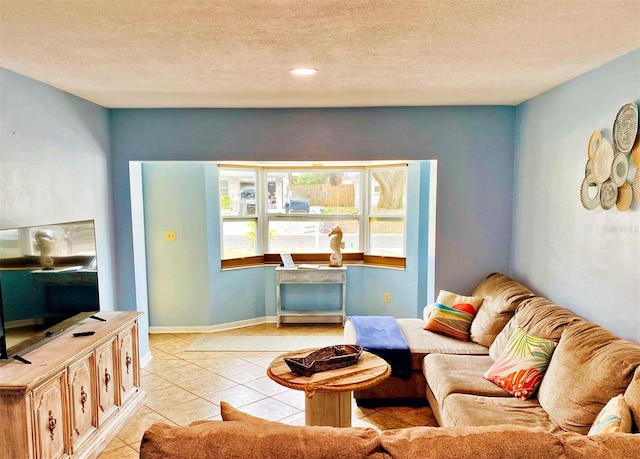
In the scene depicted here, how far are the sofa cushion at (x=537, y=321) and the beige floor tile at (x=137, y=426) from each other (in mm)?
2422

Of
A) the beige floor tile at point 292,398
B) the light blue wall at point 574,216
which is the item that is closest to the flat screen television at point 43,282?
the beige floor tile at point 292,398

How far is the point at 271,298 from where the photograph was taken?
5.56m

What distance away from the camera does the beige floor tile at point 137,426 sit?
292 cm

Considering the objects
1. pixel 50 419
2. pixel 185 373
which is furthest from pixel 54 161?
pixel 185 373

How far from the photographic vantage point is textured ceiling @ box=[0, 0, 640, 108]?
1761 mm

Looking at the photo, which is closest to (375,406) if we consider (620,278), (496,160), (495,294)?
(495,294)

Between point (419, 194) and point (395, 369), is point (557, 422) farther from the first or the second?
point (419, 194)

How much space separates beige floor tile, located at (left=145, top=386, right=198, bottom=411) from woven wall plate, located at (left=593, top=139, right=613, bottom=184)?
3.28 metres

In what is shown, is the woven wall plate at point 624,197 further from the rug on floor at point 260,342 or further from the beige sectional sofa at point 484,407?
the rug on floor at point 260,342

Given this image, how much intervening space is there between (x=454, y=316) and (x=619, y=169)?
1658mm

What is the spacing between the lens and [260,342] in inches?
188

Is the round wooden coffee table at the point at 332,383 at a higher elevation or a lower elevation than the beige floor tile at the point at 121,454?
higher

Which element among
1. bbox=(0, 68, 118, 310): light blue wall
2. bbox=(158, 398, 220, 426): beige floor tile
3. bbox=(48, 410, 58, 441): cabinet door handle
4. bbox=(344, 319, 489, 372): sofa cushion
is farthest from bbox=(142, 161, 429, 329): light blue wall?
bbox=(48, 410, 58, 441): cabinet door handle

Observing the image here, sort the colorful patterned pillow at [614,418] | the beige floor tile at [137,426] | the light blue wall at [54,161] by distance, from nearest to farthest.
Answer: the colorful patterned pillow at [614,418]
the light blue wall at [54,161]
the beige floor tile at [137,426]
